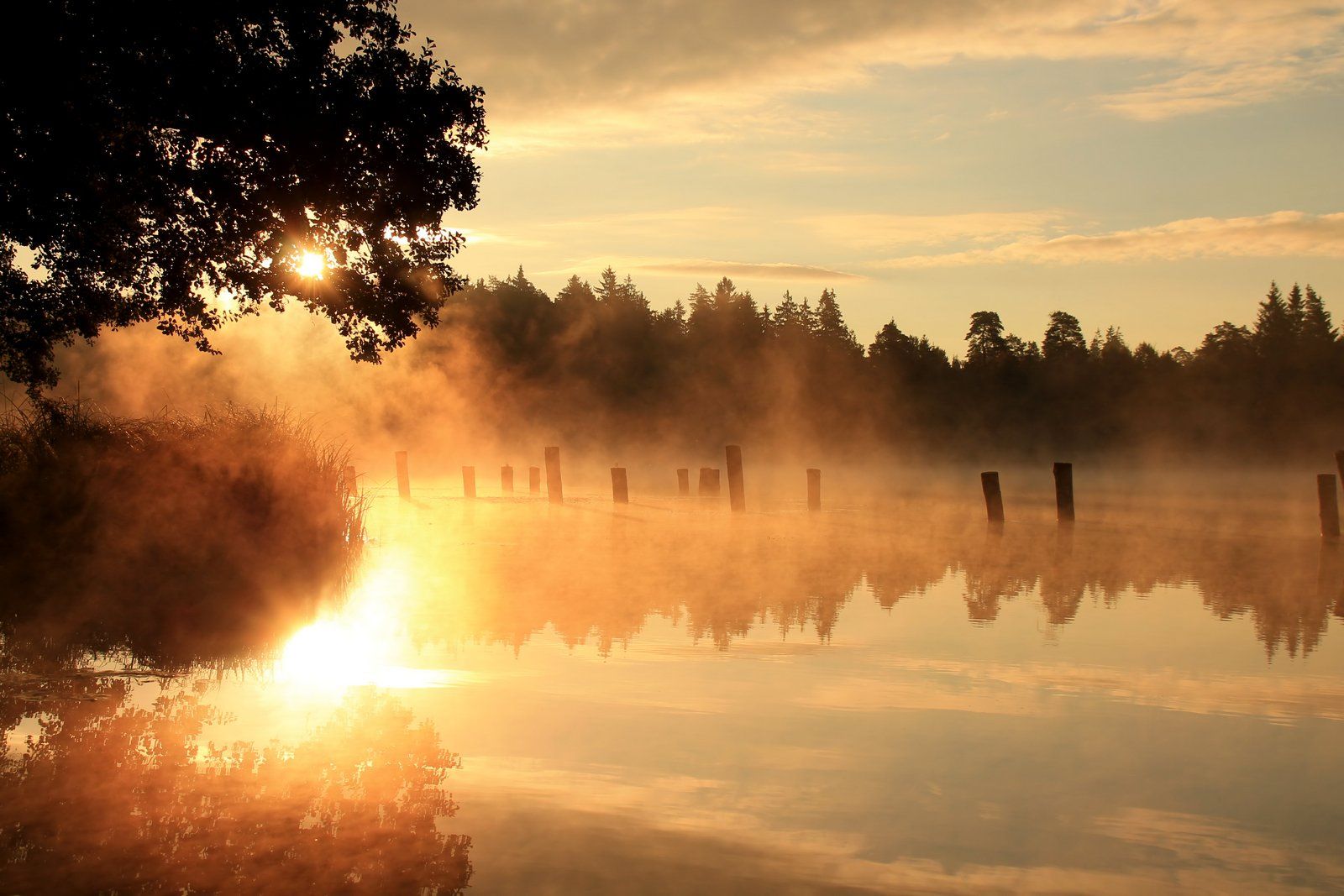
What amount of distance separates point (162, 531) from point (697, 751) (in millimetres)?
8231

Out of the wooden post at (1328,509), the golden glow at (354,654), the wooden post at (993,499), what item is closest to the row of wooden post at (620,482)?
the wooden post at (993,499)

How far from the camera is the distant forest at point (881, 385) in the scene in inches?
2682

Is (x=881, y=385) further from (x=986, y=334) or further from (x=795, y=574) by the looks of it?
(x=795, y=574)

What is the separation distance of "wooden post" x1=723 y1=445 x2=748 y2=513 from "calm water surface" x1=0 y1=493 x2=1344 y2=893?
1398cm

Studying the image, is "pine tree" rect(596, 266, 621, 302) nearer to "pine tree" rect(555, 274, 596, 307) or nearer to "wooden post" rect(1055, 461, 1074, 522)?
"pine tree" rect(555, 274, 596, 307)

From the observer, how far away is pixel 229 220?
12969 millimetres

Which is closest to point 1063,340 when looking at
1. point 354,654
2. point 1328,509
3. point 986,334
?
point 986,334

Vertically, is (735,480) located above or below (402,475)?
below

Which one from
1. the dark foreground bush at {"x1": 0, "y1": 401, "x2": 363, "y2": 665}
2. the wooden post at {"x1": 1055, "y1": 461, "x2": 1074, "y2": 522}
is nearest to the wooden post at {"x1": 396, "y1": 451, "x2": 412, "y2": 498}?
the dark foreground bush at {"x1": 0, "y1": 401, "x2": 363, "y2": 665}

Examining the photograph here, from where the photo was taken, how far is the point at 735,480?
91.4 ft

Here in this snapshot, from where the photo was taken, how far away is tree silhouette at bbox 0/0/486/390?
36.5ft

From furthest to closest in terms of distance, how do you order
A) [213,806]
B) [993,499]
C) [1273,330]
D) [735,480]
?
[1273,330] < [735,480] < [993,499] < [213,806]

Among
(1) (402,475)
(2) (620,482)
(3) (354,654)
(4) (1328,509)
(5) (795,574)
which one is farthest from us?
(1) (402,475)

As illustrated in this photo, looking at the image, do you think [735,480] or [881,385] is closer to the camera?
[735,480]
